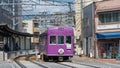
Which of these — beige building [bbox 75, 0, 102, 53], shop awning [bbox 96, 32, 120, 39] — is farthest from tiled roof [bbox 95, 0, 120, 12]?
beige building [bbox 75, 0, 102, 53]

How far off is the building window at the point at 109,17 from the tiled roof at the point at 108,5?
73 centimetres

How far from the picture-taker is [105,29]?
166ft

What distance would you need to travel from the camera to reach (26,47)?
96.9 metres

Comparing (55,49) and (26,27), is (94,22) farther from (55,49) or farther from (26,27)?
(26,27)

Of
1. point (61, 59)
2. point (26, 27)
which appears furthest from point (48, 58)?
point (26, 27)

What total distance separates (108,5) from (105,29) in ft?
10.5

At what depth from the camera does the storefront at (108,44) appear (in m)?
49.2

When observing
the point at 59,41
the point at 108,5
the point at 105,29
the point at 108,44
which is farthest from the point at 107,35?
the point at 59,41

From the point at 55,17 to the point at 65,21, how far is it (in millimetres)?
2275

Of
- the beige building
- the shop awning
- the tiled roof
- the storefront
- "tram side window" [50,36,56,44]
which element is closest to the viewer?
"tram side window" [50,36,56,44]

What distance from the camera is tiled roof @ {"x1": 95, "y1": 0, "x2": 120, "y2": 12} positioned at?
4840 centimetres

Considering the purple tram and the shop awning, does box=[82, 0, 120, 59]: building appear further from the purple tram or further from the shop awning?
the purple tram

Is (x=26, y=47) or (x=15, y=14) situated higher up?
(x=15, y=14)

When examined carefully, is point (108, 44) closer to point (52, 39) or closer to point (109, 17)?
point (109, 17)
